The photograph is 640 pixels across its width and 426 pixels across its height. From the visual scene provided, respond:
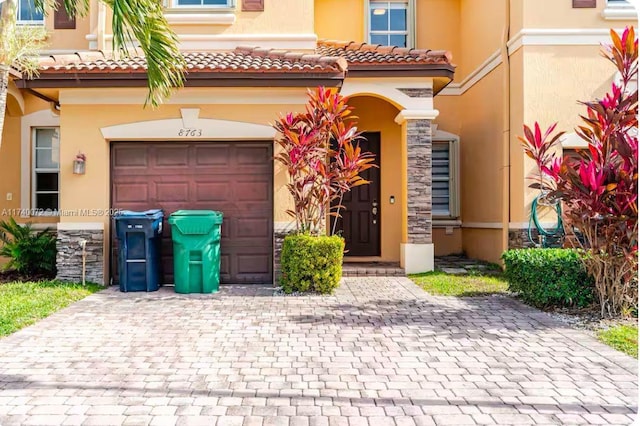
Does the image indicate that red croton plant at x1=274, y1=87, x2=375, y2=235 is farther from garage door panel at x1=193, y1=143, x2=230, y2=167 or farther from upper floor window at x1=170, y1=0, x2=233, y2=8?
upper floor window at x1=170, y1=0, x2=233, y2=8

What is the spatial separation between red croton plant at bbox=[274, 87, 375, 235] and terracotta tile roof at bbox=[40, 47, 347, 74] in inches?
27.0

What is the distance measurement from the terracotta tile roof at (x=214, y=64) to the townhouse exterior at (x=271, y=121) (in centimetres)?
4

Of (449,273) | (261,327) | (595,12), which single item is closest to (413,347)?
(261,327)

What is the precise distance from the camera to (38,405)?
155 inches

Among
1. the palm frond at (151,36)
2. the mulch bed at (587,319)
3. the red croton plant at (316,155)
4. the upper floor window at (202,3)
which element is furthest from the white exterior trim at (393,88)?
the mulch bed at (587,319)

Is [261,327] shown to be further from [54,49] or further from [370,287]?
[54,49]

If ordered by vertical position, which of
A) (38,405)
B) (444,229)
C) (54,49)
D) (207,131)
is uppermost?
(54,49)

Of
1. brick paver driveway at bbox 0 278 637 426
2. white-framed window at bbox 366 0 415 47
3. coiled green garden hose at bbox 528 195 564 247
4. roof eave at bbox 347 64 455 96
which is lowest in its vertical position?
brick paver driveway at bbox 0 278 637 426

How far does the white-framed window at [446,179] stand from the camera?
44.3 ft

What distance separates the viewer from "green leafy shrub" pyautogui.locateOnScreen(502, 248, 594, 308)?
275 inches

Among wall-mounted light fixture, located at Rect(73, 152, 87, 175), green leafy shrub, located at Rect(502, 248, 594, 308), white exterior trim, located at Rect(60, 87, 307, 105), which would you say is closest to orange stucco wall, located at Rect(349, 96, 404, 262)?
white exterior trim, located at Rect(60, 87, 307, 105)

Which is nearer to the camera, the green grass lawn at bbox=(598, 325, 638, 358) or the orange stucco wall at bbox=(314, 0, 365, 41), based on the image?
the green grass lawn at bbox=(598, 325, 638, 358)

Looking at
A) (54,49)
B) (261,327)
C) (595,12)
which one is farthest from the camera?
(54,49)

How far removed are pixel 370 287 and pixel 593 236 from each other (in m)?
3.83
